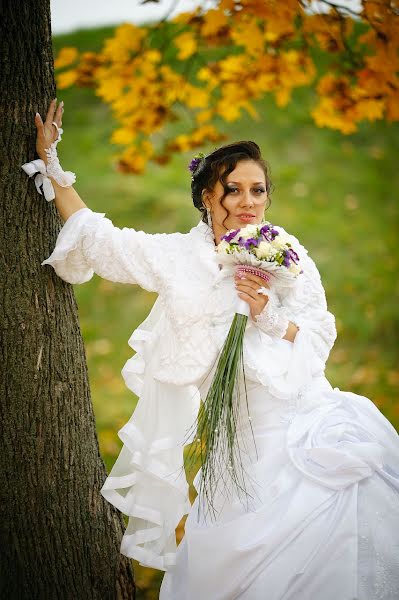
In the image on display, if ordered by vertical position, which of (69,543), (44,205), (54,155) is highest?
(54,155)

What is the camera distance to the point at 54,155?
288 centimetres

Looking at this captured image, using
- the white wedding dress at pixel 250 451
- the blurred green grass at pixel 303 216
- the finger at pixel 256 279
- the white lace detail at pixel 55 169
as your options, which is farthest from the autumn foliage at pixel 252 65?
the blurred green grass at pixel 303 216

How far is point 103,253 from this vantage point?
292 centimetres

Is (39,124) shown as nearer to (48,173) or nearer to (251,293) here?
(48,173)

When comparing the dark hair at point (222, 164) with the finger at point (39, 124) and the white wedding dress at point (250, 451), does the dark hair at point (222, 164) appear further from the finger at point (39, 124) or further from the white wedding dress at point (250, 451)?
the finger at point (39, 124)

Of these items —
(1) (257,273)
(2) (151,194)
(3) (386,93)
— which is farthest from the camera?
(2) (151,194)

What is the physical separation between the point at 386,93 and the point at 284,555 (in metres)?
2.41

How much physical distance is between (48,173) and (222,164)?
87 cm

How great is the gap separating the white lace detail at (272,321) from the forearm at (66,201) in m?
0.94

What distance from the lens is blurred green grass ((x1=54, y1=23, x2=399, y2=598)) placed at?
622cm

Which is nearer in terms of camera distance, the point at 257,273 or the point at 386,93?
the point at 257,273

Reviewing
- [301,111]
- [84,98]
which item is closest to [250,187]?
[301,111]

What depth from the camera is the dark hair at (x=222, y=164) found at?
3236mm

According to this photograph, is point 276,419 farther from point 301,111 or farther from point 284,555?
point 301,111
